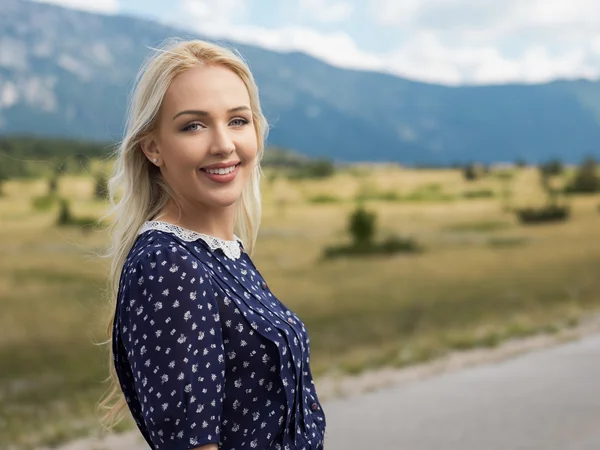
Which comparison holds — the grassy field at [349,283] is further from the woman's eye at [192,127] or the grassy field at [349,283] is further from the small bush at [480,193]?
the woman's eye at [192,127]

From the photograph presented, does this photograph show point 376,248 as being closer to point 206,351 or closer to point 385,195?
point 385,195

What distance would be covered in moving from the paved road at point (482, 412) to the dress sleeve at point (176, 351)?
147 inches

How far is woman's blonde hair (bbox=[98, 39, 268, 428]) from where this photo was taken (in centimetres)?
149

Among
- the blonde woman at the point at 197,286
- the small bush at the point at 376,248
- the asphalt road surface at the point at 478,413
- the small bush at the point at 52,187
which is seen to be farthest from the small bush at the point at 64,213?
the blonde woman at the point at 197,286

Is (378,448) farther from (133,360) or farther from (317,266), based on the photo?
(317,266)

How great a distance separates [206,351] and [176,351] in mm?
47

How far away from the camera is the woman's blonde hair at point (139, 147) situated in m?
1.49

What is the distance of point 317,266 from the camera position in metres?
24.1

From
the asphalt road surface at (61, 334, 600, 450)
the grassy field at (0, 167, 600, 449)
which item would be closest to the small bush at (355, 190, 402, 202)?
the grassy field at (0, 167, 600, 449)

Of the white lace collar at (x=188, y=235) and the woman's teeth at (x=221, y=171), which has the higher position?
the woman's teeth at (x=221, y=171)

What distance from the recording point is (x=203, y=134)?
4.87ft

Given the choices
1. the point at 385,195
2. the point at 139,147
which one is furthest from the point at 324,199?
the point at 139,147

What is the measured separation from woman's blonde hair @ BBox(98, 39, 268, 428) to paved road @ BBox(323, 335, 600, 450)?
11.7ft


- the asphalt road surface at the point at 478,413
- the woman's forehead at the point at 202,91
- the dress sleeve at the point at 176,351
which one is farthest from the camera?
the asphalt road surface at the point at 478,413
